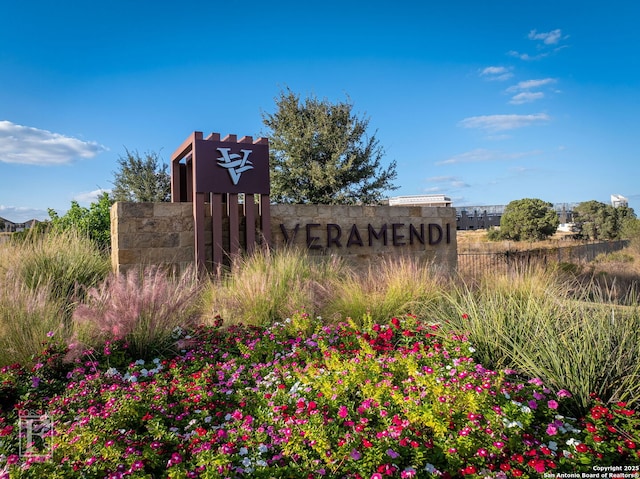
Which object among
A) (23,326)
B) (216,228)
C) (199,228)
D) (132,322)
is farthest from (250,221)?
(23,326)

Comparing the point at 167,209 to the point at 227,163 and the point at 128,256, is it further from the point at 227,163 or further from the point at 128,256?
the point at 227,163

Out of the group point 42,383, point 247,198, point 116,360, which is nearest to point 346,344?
point 116,360

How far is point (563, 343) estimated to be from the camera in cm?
321

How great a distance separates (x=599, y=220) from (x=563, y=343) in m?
32.6

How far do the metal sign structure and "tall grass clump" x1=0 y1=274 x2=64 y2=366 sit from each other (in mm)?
3681

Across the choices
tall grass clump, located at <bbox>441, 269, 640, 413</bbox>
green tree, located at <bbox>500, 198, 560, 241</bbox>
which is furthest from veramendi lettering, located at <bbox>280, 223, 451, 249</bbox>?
green tree, located at <bbox>500, 198, 560, 241</bbox>

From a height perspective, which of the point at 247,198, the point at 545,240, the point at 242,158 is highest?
the point at 242,158

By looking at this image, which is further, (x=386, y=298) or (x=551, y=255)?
(x=551, y=255)

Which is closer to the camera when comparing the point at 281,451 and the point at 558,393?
the point at 281,451

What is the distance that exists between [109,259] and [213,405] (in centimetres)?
593

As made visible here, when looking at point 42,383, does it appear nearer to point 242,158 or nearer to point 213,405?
point 213,405

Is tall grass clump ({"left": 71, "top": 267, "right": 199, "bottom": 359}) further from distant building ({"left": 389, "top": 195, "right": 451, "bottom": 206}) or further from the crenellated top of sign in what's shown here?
distant building ({"left": 389, "top": 195, "right": 451, "bottom": 206})

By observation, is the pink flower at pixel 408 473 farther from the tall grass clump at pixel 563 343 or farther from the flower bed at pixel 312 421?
the tall grass clump at pixel 563 343

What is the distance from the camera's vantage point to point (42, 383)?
348cm
